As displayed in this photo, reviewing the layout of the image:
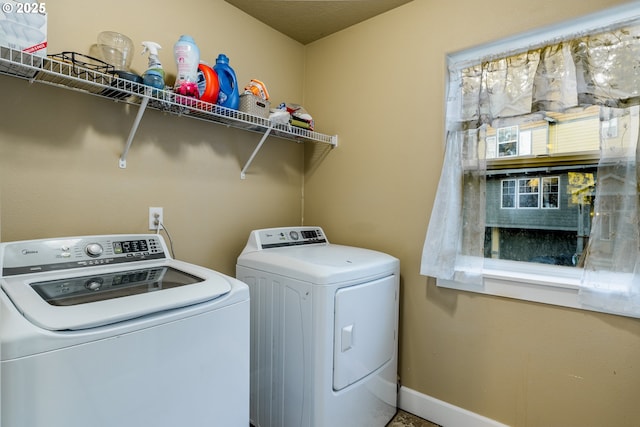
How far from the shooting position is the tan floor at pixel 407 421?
1.91 meters

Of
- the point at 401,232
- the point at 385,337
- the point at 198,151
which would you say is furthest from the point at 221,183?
the point at 385,337

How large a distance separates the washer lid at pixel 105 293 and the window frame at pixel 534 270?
53.4 inches

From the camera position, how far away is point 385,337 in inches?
70.7

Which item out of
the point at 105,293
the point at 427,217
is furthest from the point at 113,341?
the point at 427,217

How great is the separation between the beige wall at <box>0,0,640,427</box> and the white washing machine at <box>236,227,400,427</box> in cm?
31

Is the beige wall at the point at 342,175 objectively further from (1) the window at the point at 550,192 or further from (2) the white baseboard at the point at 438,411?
(1) the window at the point at 550,192

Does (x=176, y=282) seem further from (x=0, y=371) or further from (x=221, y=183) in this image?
(x=221, y=183)

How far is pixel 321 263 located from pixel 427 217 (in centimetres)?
76

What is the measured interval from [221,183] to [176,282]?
0.92 meters

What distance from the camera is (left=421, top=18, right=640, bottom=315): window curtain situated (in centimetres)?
139

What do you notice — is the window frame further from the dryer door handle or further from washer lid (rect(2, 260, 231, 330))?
washer lid (rect(2, 260, 231, 330))

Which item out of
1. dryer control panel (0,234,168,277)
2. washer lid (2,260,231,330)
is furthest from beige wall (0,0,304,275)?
washer lid (2,260,231,330)

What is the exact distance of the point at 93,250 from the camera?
1.37 metres

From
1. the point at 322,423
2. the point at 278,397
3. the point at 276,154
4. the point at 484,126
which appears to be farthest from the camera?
the point at 276,154
